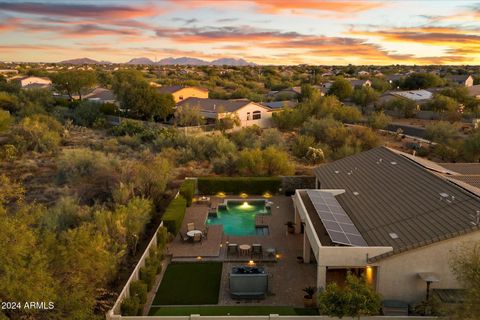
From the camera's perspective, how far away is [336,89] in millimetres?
81562

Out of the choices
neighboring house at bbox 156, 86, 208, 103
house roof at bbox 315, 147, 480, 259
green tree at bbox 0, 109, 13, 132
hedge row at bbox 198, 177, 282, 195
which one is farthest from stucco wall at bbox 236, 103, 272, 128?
house roof at bbox 315, 147, 480, 259

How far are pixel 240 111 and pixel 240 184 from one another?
25262 mm

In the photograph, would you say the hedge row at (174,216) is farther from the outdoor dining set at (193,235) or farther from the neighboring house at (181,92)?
the neighboring house at (181,92)

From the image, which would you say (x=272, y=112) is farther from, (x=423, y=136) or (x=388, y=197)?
(x=388, y=197)

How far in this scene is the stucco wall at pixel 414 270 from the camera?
14891mm

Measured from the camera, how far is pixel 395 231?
16.3 m

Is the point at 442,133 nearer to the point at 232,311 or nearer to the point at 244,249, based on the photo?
the point at 244,249

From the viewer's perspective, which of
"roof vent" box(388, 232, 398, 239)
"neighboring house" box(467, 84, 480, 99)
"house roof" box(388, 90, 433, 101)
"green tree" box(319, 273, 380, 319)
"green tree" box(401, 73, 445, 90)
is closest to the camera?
"green tree" box(319, 273, 380, 319)

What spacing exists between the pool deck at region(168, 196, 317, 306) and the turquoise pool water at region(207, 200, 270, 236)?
633 mm

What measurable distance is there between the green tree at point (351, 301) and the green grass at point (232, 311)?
231 centimetres

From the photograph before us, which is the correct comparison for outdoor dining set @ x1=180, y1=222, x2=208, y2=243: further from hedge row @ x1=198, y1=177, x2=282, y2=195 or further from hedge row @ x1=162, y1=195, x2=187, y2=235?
hedge row @ x1=198, y1=177, x2=282, y2=195

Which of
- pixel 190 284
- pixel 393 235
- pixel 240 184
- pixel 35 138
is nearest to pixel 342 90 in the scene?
pixel 240 184

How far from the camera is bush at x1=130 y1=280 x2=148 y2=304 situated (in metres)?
16.0

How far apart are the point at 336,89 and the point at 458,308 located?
7428 cm
